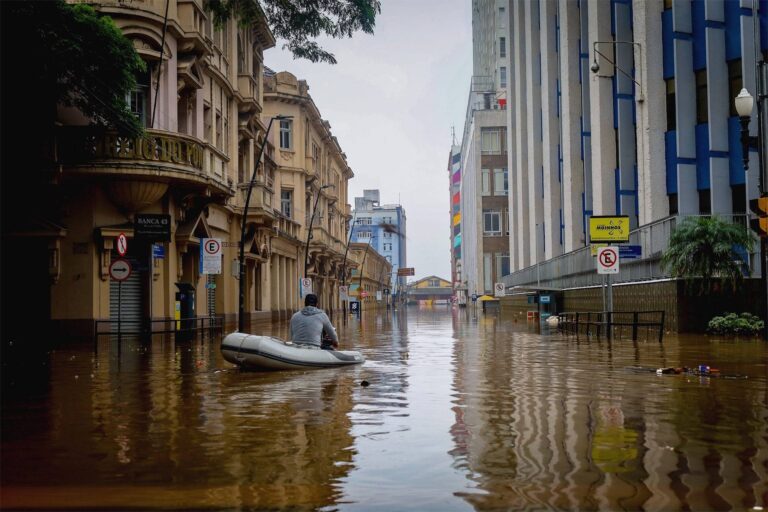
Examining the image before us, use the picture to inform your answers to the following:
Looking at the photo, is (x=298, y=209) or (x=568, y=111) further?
(x=298, y=209)

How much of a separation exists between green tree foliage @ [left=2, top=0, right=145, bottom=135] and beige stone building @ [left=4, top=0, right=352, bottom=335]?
1.86 m

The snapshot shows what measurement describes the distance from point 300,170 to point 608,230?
40.3 meters

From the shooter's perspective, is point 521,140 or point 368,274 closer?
point 521,140

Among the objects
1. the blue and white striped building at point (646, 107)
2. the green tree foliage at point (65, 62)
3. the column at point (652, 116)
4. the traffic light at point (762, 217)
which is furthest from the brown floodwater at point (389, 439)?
the column at point (652, 116)

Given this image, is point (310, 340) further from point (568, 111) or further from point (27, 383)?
point (568, 111)

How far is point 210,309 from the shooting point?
40188 mm

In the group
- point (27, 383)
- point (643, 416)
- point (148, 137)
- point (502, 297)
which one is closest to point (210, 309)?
point (148, 137)

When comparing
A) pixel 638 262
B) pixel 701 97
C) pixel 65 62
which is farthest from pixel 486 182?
pixel 65 62

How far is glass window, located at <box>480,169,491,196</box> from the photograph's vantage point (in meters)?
107

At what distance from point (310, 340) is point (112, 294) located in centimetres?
1597

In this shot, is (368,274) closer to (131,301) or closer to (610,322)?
A: (131,301)

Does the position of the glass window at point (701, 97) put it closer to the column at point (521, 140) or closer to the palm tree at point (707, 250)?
the palm tree at point (707, 250)

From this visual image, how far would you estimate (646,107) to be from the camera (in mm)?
35344

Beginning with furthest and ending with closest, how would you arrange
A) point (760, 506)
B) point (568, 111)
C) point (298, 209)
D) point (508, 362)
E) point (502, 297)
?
1. point (502, 297)
2. point (298, 209)
3. point (568, 111)
4. point (508, 362)
5. point (760, 506)
